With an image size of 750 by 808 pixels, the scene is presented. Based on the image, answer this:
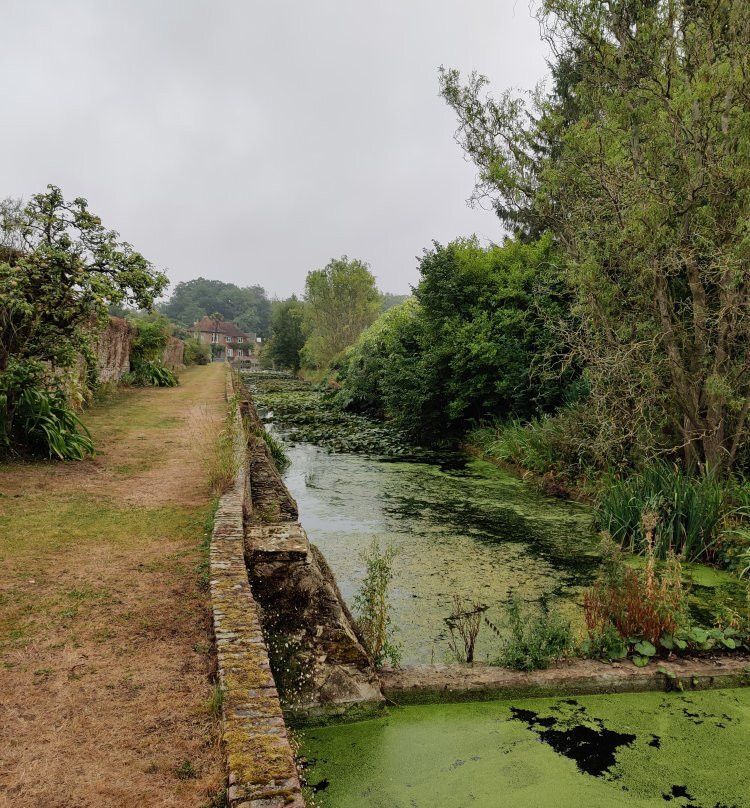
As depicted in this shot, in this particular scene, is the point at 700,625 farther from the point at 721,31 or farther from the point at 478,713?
the point at 721,31

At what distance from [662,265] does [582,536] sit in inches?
143

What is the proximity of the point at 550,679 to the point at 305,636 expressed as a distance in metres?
1.65

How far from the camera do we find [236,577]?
439cm

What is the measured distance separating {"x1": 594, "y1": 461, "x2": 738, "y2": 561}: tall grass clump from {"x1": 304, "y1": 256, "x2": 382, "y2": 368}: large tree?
38201mm

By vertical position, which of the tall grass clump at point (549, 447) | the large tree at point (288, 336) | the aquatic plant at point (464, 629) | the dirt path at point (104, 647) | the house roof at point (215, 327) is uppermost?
the house roof at point (215, 327)

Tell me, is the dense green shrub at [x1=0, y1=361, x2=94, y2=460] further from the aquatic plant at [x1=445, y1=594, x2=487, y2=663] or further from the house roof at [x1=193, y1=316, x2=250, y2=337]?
the house roof at [x1=193, y1=316, x2=250, y2=337]

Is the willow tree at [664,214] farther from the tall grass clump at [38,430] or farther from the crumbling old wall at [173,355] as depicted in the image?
the crumbling old wall at [173,355]

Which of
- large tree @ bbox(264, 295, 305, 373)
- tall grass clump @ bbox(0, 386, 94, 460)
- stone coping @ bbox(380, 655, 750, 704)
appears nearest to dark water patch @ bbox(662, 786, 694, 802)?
stone coping @ bbox(380, 655, 750, 704)

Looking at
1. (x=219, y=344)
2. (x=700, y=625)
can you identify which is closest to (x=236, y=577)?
(x=700, y=625)

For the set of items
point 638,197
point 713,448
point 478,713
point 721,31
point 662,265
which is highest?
point 721,31

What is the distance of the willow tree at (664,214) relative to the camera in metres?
7.54

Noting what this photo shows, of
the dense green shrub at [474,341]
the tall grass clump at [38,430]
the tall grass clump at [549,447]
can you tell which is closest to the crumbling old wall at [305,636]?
the tall grass clump at [38,430]

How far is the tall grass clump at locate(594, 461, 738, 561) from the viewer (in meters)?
7.01

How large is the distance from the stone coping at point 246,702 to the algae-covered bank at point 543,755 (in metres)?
0.46
